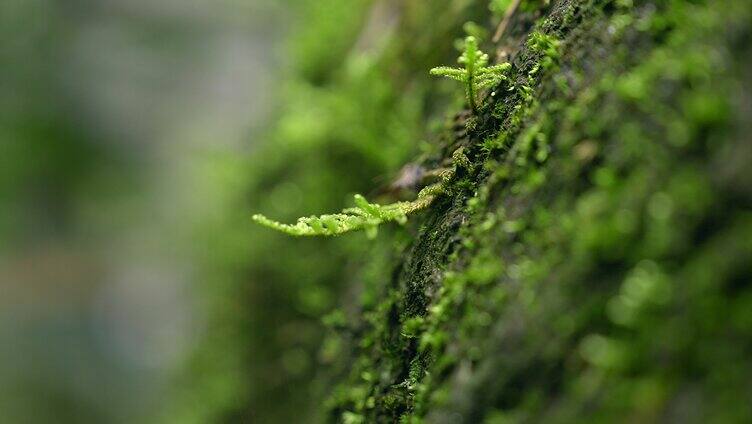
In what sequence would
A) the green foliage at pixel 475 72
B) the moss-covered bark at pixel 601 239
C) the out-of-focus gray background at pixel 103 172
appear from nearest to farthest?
the moss-covered bark at pixel 601 239
the green foliage at pixel 475 72
the out-of-focus gray background at pixel 103 172

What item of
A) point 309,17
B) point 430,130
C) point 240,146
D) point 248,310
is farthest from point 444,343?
point 240,146

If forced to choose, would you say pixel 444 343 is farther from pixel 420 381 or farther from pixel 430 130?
pixel 430 130

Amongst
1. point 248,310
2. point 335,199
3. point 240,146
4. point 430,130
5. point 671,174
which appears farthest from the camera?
point 240,146

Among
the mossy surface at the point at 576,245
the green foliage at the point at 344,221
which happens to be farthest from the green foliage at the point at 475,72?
the green foliage at the point at 344,221

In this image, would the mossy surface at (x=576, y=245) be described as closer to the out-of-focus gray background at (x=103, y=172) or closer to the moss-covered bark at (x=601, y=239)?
the moss-covered bark at (x=601, y=239)

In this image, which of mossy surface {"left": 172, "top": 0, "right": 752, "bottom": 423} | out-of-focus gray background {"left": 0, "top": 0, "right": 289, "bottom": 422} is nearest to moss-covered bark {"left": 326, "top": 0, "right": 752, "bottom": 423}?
mossy surface {"left": 172, "top": 0, "right": 752, "bottom": 423}

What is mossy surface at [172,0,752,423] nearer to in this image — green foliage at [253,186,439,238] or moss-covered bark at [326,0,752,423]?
moss-covered bark at [326,0,752,423]
